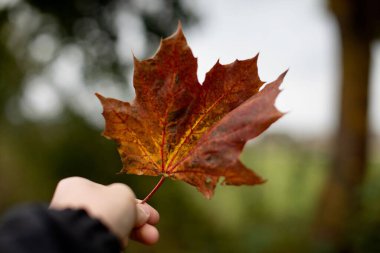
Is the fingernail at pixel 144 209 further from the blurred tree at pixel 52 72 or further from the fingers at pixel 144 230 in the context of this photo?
the blurred tree at pixel 52 72

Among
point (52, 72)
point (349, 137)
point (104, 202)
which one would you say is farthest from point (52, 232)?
point (52, 72)

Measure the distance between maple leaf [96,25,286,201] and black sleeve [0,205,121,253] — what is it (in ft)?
0.61

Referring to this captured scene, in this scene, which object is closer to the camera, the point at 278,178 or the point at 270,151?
the point at 270,151

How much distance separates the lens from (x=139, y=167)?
946 millimetres

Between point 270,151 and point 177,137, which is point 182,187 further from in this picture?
point 177,137

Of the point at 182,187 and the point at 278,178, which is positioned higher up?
the point at 278,178

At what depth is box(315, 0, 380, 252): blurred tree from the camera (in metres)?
4.66

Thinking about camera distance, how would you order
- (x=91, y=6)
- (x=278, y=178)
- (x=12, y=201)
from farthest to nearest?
(x=278, y=178)
(x=12, y=201)
(x=91, y=6)

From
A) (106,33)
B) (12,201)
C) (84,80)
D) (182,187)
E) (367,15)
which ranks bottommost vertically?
(12,201)

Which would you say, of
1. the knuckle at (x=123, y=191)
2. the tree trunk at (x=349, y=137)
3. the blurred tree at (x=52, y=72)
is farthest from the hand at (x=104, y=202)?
the tree trunk at (x=349, y=137)

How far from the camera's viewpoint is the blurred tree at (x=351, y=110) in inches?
183

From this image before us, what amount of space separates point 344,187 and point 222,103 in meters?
4.12

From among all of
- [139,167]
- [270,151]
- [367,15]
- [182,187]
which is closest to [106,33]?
[182,187]

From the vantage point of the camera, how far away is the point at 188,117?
0.92m
